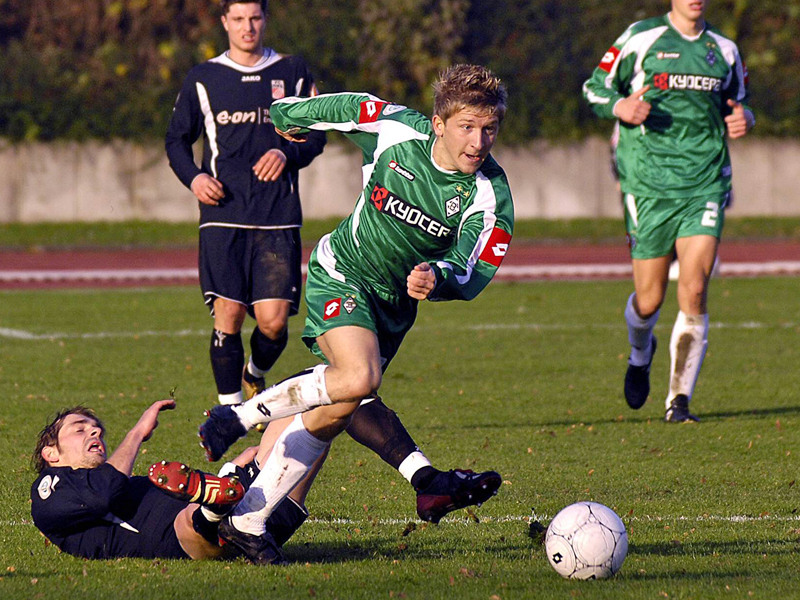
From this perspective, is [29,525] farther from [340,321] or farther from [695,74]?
[695,74]

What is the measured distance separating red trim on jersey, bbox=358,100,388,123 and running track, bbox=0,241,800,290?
1224cm

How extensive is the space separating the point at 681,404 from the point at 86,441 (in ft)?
13.3

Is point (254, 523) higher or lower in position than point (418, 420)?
higher

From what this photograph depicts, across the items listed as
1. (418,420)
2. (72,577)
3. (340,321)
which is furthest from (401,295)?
(418,420)

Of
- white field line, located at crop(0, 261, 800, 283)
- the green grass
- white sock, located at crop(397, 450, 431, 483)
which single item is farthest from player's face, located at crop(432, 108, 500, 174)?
the green grass

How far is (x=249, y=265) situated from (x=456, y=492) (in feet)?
10.7

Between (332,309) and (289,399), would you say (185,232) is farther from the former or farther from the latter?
(289,399)

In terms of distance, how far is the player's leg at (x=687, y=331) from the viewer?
311 inches

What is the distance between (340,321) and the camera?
5.19 meters

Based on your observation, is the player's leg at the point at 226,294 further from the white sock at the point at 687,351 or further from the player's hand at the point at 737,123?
the player's hand at the point at 737,123

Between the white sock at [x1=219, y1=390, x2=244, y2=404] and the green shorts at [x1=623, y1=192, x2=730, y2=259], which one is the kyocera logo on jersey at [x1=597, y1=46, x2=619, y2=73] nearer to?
the green shorts at [x1=623, y1=192, x2=730, y2=259]

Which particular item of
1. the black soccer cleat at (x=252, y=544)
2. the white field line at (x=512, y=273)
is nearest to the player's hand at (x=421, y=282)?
the black soccer cleat at (x=252, y=544)

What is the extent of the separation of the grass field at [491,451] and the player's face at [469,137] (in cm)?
140

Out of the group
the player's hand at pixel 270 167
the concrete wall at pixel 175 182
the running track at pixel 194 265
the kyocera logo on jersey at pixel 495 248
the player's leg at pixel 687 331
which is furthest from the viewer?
the concrete wall at pixel 175 182
